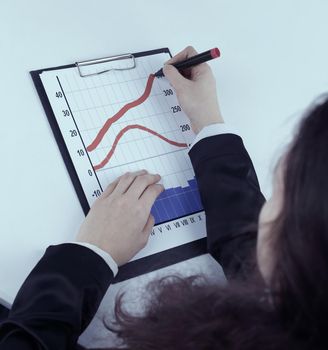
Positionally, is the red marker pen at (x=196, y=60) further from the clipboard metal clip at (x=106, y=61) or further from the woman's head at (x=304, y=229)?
the woman's head at (x=304, y=229)

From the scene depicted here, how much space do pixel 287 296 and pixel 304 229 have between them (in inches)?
2.6

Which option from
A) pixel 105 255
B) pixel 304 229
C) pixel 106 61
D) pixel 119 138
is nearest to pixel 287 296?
pixel 304 229

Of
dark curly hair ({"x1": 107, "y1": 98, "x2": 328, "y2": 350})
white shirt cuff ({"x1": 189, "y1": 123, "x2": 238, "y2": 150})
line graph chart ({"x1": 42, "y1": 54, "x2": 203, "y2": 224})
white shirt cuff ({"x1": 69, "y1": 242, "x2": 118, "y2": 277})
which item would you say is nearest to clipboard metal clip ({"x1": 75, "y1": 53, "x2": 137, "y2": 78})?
line graph chart ({"x1": 42, "y1": 54, "x2": 203, "y2": 224})

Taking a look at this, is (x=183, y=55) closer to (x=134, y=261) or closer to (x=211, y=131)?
(x=211, y=131)

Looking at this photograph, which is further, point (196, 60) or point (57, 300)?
point (196, 60)

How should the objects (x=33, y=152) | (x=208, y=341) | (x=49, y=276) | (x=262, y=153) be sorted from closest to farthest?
Answer: (x=208, y=341), (x=49, y=276), (x=33, y=152), (x=262, y=153)

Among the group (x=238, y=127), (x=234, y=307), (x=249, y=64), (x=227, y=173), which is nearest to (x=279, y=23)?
(x=249, y=64)

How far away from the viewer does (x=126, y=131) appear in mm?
725

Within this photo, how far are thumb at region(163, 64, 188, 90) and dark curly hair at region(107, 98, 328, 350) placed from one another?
314 mm

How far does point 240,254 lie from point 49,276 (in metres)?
0.24

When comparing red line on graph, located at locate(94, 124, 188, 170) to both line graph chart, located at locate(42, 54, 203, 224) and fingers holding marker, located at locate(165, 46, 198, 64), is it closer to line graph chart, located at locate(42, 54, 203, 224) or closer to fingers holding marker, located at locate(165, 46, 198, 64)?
line graph chart, located at locate(42, 54, 203, 224)

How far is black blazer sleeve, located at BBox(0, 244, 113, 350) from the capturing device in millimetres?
547

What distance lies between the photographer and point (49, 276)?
0.58 m

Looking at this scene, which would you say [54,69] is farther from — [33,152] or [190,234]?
[190,234]
